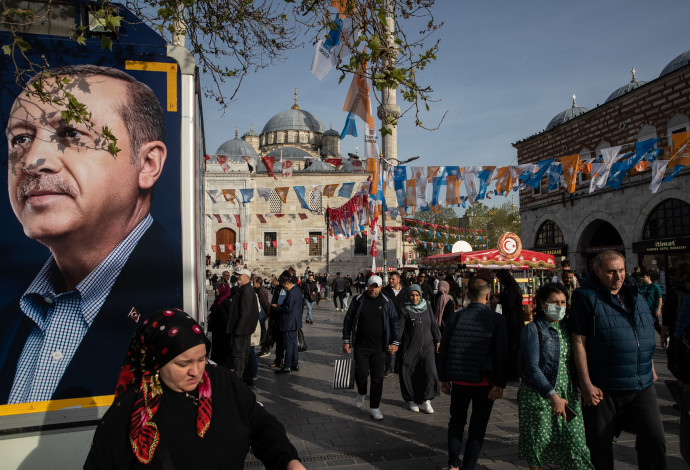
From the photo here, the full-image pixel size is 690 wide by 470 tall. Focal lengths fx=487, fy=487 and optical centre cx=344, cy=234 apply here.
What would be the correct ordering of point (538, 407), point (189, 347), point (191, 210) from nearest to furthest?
point (189, 347), point (191, 210), point (538, 407)

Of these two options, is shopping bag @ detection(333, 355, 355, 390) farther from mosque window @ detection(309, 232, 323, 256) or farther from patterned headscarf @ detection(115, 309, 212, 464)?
mosque window @ detection(309, 232, 323, 256)

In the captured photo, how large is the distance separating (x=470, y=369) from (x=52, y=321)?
119 inches

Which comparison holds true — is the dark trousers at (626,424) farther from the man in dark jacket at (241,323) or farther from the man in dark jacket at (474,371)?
the man in dark jacket at (241,323)

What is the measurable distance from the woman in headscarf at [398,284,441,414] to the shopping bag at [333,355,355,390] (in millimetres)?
770

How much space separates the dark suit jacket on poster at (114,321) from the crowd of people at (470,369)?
0.91m

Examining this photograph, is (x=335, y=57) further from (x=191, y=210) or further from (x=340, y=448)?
(x=340, y=448)

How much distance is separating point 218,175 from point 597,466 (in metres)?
45.7

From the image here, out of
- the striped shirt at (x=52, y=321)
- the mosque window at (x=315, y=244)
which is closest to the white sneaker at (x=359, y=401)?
the striped shirt at (x=52, y=321)

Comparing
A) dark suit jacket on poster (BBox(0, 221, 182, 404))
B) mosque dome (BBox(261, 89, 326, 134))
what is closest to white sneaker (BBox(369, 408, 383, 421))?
dark suit jacket on poster (BBox(0, 221, 182, 404))

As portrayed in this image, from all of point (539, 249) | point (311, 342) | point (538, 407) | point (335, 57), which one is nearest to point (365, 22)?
point (335, 57)

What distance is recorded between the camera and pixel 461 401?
404cm

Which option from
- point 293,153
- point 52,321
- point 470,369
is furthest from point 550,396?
point 293,153

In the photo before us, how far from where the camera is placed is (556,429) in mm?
3654

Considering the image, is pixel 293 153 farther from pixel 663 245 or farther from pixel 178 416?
pixel 178 416
